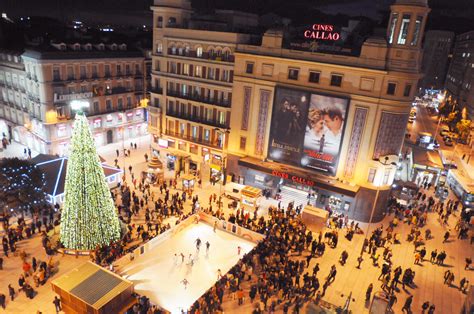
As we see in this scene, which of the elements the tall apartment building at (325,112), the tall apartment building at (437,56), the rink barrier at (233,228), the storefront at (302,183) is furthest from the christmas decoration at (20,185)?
the tall apartment building at (437,56)

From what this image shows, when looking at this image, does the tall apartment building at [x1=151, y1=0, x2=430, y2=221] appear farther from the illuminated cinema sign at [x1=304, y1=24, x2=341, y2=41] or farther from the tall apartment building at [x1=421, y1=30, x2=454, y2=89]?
the tall apartment building at [x1=421, y1=30, x2=454, y2=89]

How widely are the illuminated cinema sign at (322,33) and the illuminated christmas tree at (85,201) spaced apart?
2412 cm

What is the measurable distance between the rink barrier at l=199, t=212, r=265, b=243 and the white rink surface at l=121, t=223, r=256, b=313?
0.42 meters

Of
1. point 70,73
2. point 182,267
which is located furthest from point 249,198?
point 70,73

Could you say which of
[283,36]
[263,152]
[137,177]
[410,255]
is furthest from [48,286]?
[283,36]

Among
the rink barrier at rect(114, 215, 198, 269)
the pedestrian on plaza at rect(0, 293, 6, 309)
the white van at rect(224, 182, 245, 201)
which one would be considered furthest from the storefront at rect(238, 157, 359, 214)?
the pedestrian on plaza at rect(0, 293, 6, 309)

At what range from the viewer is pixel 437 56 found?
134875 mm

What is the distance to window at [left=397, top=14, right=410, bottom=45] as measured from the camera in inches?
1309

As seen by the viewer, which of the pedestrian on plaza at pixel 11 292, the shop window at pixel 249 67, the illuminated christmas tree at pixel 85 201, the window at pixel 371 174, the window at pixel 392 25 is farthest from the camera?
the shop window at pixel 249 67

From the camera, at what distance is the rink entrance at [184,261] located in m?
25.0

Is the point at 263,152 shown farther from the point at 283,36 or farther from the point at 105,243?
the point at 105,243

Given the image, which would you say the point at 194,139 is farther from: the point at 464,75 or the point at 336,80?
the point at 464,75

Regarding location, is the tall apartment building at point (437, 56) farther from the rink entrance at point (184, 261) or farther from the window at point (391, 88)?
the rink entrance at point (184, 261)

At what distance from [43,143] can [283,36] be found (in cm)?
3332
